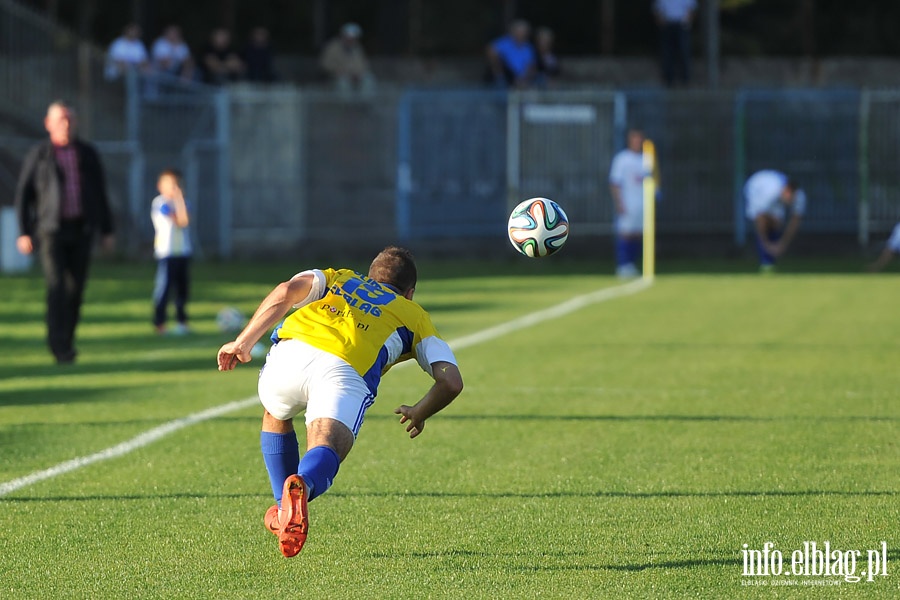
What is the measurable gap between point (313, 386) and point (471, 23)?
29.5 metres

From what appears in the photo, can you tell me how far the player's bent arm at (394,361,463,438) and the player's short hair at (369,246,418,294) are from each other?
0.48 metres

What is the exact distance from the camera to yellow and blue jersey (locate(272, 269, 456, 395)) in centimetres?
677

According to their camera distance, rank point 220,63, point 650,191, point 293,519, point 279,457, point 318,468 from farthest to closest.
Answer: point 220,63 < point 650,191 < point 279,457 < point 318,468 < point 293,519

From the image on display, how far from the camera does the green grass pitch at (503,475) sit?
6.37 meters

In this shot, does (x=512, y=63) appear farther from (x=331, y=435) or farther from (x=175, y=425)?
(x=331, y=435)

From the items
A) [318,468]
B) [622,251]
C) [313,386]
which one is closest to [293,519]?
[318,468]

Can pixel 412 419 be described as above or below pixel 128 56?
below

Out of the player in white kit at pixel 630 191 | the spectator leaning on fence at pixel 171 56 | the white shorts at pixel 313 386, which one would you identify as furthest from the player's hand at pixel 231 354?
the spectator leaning on fence at pixel 171 56

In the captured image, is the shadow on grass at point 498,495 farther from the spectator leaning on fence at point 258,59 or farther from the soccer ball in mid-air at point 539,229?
the spectator leaning on fence at point 258,59

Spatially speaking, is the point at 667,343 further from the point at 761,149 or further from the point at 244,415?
the point at 761,149

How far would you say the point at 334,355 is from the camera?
22.1 ft

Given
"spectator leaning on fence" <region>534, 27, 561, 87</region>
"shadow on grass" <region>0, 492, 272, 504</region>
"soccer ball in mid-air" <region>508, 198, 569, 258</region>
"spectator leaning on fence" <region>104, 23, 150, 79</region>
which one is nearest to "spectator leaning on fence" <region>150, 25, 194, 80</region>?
"spectator leaning on fence" <region>104, 23, 150, 79</region>

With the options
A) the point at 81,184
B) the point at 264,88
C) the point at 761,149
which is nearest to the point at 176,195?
the point at 81,184

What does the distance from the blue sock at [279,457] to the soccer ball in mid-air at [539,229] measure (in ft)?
8.39
